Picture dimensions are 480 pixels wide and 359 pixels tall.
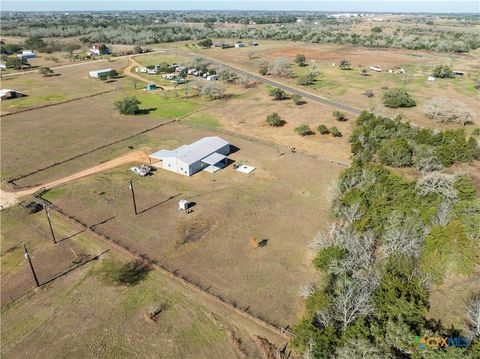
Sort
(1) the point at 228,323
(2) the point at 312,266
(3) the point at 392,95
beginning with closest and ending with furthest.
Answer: (1) the point at 228,323, (2) the point at 312,266, (3) the point at 392,95

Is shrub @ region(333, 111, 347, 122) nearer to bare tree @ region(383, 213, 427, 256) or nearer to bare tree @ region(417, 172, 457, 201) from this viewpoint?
bare tree @ region(417, 172, 457, 201)

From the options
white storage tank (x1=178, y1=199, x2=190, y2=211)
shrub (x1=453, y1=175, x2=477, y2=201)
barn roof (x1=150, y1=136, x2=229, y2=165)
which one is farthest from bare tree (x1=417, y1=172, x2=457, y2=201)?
barn roof (x1=150, y1=136, x2=229, y2=165)

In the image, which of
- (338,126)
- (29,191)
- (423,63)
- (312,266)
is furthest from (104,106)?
(423,63)

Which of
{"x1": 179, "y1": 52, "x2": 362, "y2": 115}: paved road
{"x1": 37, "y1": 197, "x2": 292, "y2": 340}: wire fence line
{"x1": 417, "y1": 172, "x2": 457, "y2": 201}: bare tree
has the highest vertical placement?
{"x1": 417, "y1": 172, "x2": 457, "y2": 201}: bare tree

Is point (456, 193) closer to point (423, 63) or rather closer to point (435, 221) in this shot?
point (435, 221)

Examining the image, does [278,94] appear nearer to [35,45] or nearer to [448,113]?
[448,113]
